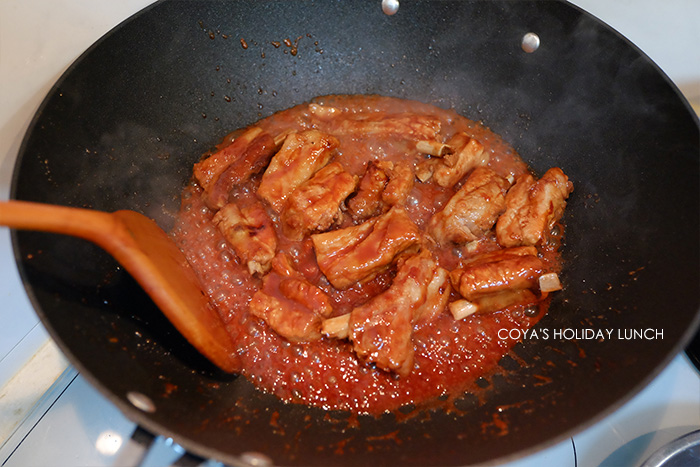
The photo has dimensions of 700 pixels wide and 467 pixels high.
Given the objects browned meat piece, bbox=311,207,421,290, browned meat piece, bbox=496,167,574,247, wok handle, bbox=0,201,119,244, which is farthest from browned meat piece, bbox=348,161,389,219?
wok handle, bbox=0,201,119,244

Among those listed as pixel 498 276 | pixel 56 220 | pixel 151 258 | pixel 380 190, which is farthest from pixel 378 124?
pixel 56 220

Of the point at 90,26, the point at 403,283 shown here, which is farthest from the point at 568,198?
the point at 90,26

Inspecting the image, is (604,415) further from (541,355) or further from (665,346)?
(541,355)

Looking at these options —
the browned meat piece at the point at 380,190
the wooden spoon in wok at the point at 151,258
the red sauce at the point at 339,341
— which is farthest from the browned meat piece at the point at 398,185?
the wooden spoon in wok at the point at 151,258

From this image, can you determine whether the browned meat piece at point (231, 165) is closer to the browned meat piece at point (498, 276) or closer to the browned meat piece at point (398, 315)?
the browned meat piece at point (398, 315)

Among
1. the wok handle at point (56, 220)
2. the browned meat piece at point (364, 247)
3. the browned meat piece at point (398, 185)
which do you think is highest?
the browned meat piece at point (398, 185)

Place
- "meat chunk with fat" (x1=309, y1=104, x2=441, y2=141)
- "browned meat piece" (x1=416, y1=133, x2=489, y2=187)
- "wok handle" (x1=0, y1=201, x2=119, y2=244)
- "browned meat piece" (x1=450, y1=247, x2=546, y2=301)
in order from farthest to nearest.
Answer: "meat chunk with fat" (x1=309, y1=104, x2=441, y2=141) < "browned meat piece" (x1=416, y1=133, x2=489, y2=187) < "browned meat piece" (x1=450, y1=247, x2=546, y2=301) < "wok handle" (x1=0, y1=201, x2=119, y2=244)

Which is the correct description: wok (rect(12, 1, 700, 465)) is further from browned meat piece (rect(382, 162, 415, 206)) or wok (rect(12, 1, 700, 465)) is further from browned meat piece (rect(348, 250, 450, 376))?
browned meat piece (rect(382, 162, 415, 206))
